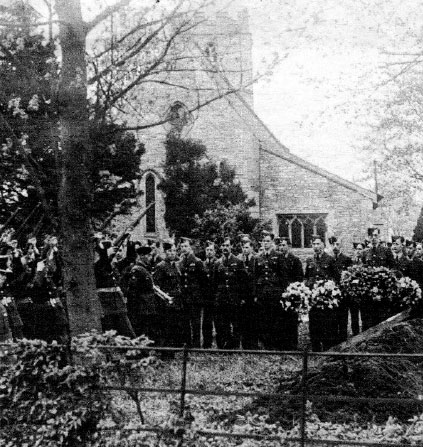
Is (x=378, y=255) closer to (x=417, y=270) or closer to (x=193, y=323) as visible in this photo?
(x=417, y=270)

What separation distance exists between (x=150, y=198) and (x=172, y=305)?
1813 cm

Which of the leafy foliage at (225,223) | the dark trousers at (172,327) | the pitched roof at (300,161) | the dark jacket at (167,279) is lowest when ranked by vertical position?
the dark trousers at (172,327)

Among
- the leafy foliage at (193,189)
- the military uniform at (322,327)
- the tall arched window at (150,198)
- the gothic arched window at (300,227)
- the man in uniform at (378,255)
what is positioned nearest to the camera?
the military uniform at (322,327)

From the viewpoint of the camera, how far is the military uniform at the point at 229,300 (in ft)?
37.0

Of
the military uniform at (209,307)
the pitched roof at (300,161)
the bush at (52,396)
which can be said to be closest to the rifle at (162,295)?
the military uniform at (209,307)

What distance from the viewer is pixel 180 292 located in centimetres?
1112

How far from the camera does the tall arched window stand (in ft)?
93.6

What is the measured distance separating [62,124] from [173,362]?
495cm

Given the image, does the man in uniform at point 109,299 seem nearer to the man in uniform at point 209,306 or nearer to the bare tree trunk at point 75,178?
the man in uniform at point 209,306

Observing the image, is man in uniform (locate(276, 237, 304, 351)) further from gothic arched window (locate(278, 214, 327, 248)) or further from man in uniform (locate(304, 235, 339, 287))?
gothic arched window (locate(278, 214, 327, 248))

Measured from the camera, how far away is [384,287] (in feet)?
36.6

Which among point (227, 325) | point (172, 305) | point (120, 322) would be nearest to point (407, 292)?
point (227, 325)

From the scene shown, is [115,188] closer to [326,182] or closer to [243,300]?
[243,300]

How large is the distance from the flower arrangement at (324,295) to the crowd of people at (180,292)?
1.42 ft
